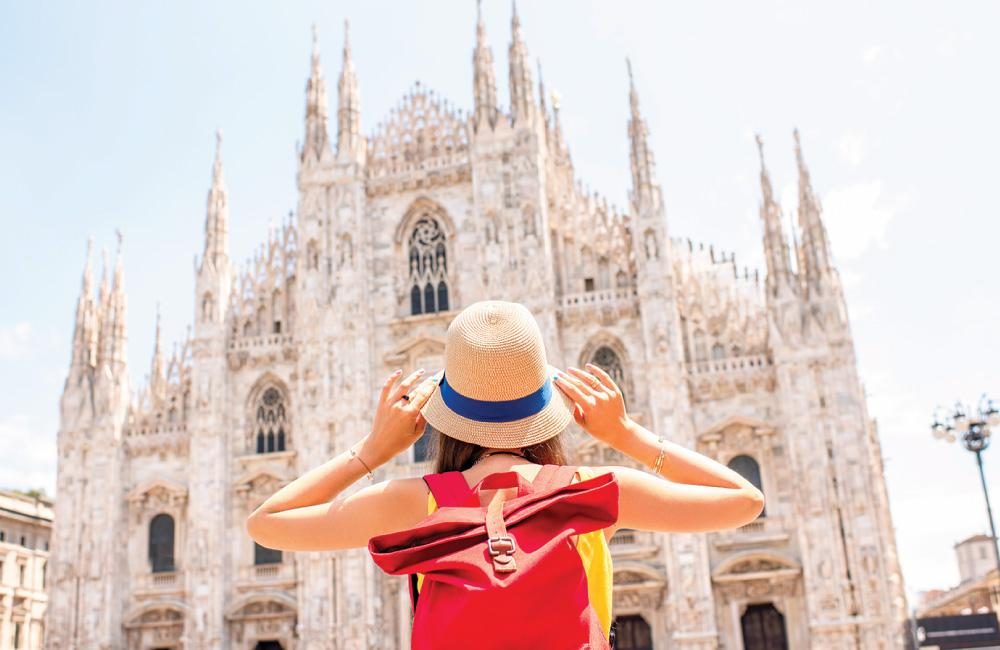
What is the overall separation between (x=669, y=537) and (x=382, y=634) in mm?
7753

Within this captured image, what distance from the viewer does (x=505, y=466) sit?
2322mm

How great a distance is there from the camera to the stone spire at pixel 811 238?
2675 centimetres

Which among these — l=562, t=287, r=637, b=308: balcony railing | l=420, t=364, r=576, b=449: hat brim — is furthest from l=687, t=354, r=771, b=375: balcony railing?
l=420, t=364, r=576, b=449: hat brim

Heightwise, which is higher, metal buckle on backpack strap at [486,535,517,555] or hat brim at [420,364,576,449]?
hat brim at [420,364,576,449]

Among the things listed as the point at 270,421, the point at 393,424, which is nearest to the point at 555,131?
the point at 270,421

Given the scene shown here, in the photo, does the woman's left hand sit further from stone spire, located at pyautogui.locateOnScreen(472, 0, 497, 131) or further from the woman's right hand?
stone spire, located at pyautogui.locateOnScreen(472, 0, 497, 131)

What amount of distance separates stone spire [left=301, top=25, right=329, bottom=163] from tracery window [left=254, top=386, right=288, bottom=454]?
7.04 meters

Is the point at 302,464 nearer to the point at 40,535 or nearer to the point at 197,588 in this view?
the point at 197,588

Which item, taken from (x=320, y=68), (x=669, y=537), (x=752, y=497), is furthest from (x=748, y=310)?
(x=752, y=497)

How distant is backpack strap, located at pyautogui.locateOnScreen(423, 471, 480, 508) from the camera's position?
2.20 metres

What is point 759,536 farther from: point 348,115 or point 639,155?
point 348,115

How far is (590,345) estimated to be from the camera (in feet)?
91.4

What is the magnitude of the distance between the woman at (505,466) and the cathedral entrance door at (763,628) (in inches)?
947

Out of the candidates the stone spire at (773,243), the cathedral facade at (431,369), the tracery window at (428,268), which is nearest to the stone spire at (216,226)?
the cathedral facade at (431,369)
